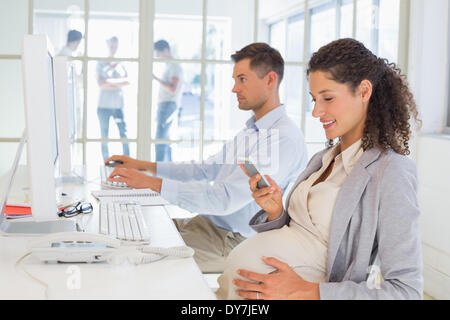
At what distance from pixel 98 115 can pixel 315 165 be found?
212 centimetres

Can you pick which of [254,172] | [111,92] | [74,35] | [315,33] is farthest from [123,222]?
[315,33]

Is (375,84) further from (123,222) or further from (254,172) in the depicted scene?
(123,222)

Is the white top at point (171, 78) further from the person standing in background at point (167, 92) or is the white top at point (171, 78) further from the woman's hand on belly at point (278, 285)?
the woman's hand on belly at point (278, 285)

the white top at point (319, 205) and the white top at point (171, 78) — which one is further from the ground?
the white top at point (171, 78)

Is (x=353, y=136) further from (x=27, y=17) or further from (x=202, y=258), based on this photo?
(x=27, y=17)

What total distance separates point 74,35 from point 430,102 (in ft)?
7.07

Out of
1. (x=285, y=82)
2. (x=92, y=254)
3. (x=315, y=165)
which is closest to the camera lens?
(x=92, y=254)

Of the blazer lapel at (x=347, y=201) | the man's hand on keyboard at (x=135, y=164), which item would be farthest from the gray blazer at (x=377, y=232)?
the man's hand on keyboard at (x=135, y=164)

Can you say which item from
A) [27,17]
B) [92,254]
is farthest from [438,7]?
[92,254]

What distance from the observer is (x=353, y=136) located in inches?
62.3

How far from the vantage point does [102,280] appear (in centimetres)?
118

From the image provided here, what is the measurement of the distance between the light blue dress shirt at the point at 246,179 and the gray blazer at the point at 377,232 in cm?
78

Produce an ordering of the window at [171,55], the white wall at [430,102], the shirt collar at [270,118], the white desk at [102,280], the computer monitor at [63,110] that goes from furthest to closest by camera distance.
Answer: the window at [171,55] → the white wall at [430,102] → the shirt collar at [270,118] → the computer monitor at [63,110] → the white desk at [102,280]

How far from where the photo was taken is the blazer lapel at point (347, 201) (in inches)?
56.5
